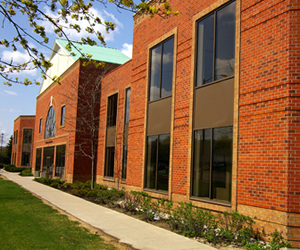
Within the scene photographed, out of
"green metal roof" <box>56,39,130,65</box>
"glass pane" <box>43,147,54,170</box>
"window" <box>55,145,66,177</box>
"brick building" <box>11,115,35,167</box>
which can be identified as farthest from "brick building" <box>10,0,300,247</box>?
"brick building" <box>11,115,35,167</box>

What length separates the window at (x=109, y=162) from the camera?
72.4 ft

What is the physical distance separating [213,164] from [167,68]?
531 centimetres

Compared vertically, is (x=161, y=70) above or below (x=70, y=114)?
above

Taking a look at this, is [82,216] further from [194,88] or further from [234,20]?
[234,20]

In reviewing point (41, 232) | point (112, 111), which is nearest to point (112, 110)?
point (112, 111)

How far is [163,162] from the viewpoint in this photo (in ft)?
45.6

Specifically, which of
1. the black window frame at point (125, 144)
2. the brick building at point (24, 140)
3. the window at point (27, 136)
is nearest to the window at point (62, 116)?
the black window frame at point (125, 144)

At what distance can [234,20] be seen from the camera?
10367 millimetres

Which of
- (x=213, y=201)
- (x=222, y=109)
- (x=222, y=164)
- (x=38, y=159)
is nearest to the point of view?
(x=222, y=164)

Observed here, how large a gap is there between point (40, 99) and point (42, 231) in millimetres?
38659

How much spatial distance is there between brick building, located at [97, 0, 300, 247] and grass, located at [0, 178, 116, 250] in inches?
159

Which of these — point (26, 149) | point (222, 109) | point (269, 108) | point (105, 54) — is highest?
point (105, 54)

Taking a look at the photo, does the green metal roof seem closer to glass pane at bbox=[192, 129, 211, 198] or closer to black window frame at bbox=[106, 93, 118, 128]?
black window frame at bbox=[106, 93, 118, 128]

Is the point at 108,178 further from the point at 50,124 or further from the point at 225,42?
the point at 50,124
